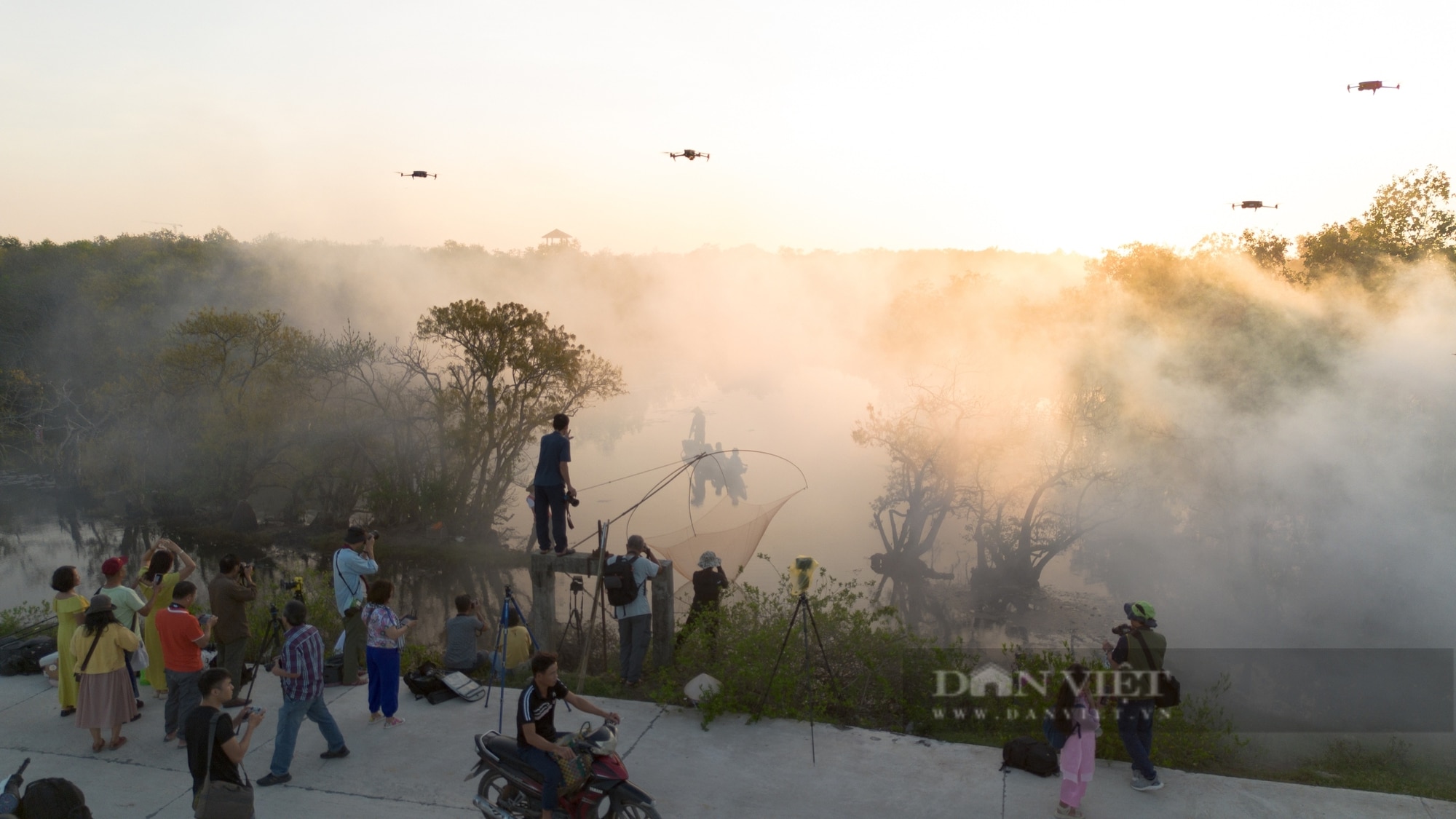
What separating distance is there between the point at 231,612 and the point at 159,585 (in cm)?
101

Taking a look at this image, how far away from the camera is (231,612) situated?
766cm

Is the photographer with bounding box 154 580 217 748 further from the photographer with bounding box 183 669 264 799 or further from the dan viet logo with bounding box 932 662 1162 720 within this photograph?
the dan viet logo with bounding box 932 662 1162 720

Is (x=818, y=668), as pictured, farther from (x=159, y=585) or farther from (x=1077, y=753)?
(x=159, y=585)

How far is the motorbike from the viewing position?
550cm

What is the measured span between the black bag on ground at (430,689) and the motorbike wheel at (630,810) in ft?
12.0

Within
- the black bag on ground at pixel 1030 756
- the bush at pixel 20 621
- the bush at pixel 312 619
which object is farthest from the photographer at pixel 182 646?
the black bag on ground at pixel 1030 756

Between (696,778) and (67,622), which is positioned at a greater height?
(67,622)

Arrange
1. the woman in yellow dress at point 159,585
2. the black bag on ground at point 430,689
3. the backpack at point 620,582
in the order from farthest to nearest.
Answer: the backpack at point 620,582 → the black bag on ground at point 430,689 → the woman in yellow dress at point 159,585

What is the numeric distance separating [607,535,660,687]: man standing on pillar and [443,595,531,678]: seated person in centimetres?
131

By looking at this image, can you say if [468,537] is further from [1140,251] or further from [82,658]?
[1140,251]

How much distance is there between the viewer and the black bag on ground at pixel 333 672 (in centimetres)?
886

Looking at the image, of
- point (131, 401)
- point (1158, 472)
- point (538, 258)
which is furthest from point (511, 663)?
point (538, 258)

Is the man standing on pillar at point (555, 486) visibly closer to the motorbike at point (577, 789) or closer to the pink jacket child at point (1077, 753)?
the motorbike at point (577, 789)

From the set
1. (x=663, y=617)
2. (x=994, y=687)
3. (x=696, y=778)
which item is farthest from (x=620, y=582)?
(x=994, y=687)
